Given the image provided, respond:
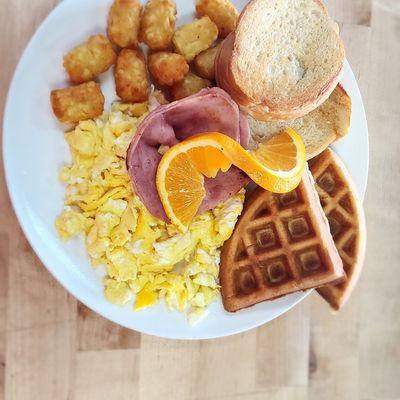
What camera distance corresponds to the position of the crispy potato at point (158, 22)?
5.74 feet

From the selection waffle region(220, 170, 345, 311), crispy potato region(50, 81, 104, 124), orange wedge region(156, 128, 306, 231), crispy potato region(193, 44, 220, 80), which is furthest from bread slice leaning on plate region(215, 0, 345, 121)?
crispy potato region(50, 81, 104, 124)

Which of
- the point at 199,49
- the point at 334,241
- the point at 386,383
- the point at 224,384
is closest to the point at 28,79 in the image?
the point at 199,49

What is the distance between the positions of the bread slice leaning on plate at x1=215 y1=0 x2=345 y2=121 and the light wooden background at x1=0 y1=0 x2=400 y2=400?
1.03 feet

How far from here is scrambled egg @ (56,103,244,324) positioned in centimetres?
177

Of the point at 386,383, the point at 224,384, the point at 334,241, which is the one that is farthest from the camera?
the point at 386,383

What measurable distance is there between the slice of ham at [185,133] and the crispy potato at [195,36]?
17 cm

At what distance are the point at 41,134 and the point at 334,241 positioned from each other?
103 centimetres

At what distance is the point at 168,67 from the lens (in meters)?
1.75

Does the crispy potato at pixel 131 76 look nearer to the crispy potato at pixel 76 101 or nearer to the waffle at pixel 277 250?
the crispy potato at pixel 76 101

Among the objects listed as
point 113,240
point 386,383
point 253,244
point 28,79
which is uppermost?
point 28,79

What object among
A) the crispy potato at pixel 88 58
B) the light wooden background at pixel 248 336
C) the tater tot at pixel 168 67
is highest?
the crispy potato at pixel 88 58

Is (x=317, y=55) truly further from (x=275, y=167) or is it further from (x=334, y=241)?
(x=334, y=241)

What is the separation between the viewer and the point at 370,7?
84.0 inches

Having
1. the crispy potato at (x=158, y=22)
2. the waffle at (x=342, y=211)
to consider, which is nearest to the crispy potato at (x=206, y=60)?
the crispy potato at (x=158, y=22)
